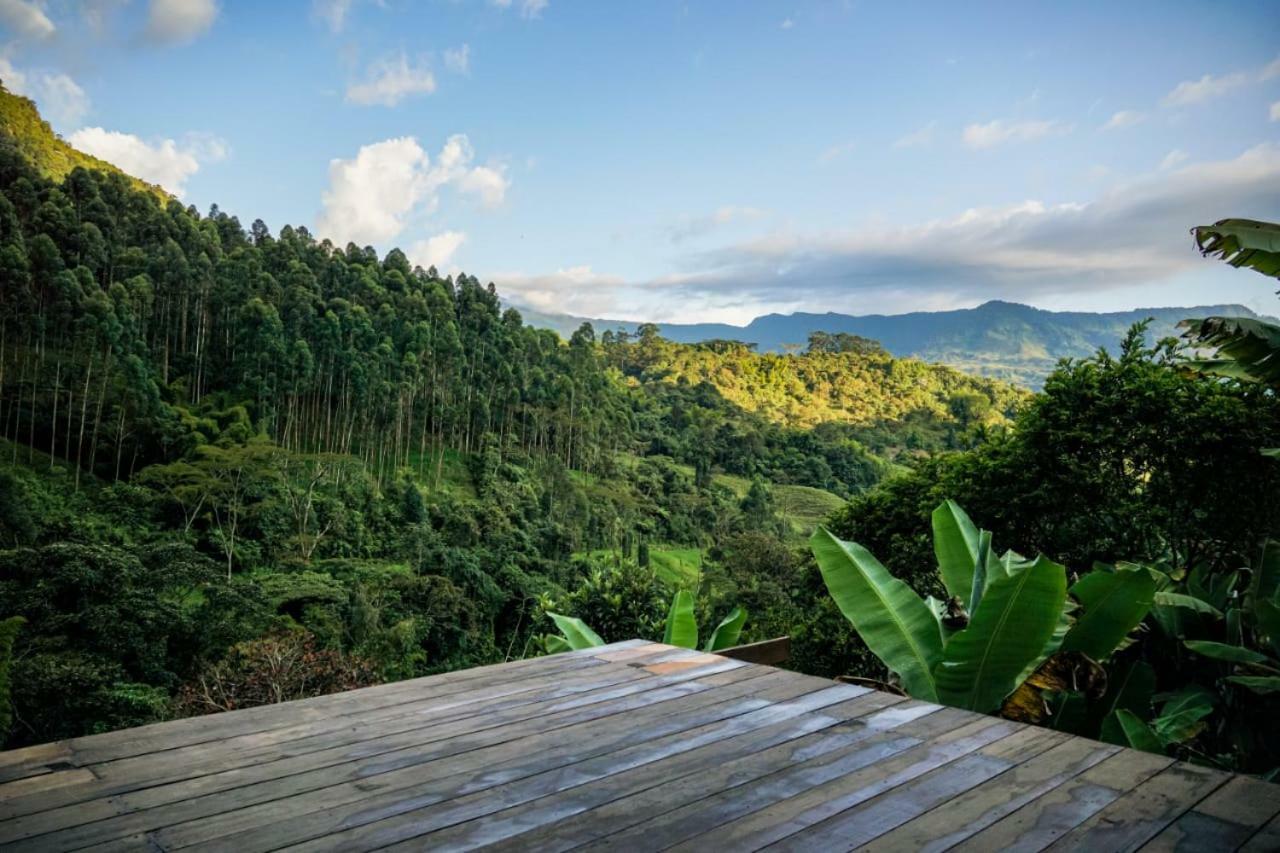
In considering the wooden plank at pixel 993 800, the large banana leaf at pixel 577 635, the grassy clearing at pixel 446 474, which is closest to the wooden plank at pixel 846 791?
the wooden plank at pixel 993 800

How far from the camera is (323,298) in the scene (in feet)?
103

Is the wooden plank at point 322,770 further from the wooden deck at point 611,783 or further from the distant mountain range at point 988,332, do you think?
the distant mountain range at point 988,332

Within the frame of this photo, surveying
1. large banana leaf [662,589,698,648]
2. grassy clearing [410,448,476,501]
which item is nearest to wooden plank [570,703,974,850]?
large banana leaf [662,589,698,648]

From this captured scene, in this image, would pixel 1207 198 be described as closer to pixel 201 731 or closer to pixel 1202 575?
pixel 1202 575

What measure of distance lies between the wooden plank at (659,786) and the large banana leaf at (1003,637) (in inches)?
16.3

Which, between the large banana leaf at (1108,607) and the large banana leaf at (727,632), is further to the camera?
the large banana leaf at (727,632)

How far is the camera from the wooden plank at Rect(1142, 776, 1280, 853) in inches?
47.4

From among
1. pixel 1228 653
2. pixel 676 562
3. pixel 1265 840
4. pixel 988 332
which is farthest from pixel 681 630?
pixel 988 332

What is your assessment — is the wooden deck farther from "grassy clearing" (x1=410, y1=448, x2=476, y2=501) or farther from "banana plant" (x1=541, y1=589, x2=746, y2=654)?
"grassy clearing" (x1=410, y1=448, x2=476, y2=501)

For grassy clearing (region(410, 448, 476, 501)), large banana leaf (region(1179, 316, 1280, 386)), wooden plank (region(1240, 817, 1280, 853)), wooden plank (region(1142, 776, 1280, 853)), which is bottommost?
grassy clearing (region(410, 448, 476, 501))

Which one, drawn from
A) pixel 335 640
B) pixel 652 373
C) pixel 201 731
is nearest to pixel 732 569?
pixel 335 640

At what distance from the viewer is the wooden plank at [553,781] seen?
3.92 feet

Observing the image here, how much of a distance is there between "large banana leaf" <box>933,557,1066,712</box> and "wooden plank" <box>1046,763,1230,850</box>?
613mm

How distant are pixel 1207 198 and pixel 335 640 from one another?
71.1 feet
